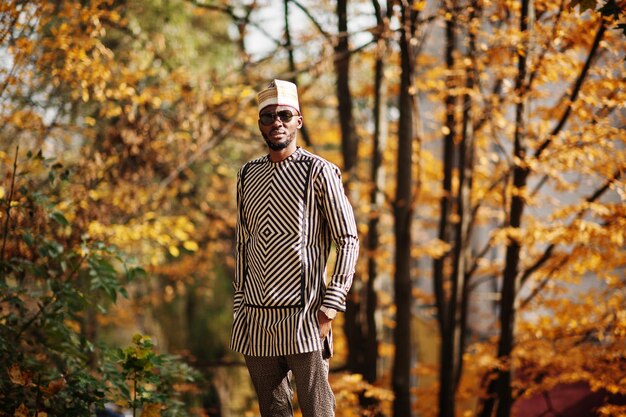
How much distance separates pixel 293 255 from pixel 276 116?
1.95 ft

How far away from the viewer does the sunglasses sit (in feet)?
10.4

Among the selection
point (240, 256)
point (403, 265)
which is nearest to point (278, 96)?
point (240, 256)

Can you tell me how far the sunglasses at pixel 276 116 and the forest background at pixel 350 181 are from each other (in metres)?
1.30

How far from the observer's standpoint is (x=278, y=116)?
125 inches

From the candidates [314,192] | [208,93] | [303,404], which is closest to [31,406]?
[303,404]

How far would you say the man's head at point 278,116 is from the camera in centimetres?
317

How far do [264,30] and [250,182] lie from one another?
5991 mm

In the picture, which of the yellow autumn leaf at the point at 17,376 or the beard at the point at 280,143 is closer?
the beard at the point at 280,143

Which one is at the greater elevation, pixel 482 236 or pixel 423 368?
pixel 482 236

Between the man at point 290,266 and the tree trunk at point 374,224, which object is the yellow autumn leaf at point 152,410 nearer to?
the man at point 290,266

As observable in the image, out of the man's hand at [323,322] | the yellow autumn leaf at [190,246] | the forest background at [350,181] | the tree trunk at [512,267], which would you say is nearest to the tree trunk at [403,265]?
the forest background at [350,181]

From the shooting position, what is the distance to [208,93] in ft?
24.8

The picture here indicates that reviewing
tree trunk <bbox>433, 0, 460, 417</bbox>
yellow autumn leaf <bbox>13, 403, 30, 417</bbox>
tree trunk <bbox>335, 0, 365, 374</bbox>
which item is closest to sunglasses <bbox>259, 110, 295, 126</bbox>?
yellow autumn leaf <bbox>13, 403, 30, 417</bbox>

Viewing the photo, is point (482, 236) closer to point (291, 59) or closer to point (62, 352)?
point (291, 59)
